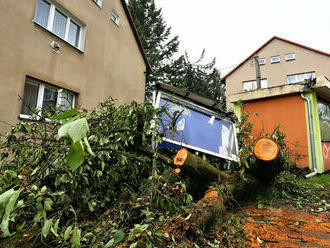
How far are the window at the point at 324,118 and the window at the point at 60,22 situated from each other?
8.36 metres

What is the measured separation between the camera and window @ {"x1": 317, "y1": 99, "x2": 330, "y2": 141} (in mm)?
5700

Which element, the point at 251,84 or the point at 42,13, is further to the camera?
the point at 251,84

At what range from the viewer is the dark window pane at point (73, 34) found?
6.05m

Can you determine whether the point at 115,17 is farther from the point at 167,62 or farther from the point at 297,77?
the point at 297,77

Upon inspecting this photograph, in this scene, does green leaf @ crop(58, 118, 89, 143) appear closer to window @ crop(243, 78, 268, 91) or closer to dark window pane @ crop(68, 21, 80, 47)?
dark window pane @ crop(68, 21, 80, 47)

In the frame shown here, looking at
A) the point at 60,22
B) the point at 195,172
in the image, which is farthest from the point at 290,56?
the point at 195,172

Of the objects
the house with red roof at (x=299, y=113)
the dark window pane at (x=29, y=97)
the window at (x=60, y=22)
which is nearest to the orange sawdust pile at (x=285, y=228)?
the house with red roof at (x=299, y=113)

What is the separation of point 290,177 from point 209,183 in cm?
204

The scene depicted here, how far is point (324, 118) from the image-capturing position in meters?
5.95

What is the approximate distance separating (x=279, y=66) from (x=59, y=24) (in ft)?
57.2

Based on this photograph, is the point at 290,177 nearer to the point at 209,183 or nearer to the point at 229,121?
the point at 229,121

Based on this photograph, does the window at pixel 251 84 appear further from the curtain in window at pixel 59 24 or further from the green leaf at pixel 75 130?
the green leaf at pixel 75 130

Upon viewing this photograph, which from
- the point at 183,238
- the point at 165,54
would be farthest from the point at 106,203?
the point at 165,54

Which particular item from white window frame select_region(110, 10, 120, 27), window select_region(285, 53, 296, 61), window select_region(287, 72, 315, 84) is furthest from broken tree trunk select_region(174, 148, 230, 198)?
window select_region(285, 53, 296, 61)
